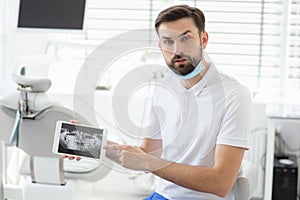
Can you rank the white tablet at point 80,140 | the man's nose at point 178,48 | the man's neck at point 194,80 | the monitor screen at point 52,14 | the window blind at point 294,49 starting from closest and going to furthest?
the white tablet at point 80,140 → the man's nose at point 178,48 → the man's neck at point 194,80 → the monitor screen at point 52,14 → the window blind at point 294,49

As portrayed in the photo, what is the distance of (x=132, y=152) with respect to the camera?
1555 millimetres

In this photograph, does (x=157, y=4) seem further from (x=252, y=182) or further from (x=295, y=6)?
(x=252, y=182)

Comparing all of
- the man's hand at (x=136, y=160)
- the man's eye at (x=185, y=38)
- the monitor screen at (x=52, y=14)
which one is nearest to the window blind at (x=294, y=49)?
the monitor screen at (x=52, y=14)

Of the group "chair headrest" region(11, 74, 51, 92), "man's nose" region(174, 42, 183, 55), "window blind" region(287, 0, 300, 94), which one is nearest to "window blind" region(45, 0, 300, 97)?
"window blind" region(287, 0, 300, 94)

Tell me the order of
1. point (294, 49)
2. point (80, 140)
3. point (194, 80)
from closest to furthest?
point (80, 140), point (194, 80), point (294, 49)

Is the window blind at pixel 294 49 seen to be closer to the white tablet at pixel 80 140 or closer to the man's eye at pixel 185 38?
the man's eye at pixel 185 38

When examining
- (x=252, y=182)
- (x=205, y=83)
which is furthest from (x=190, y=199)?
(x=205, y=83)

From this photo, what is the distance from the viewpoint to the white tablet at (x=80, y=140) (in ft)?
4.82

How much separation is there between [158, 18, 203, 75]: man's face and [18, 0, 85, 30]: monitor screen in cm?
101

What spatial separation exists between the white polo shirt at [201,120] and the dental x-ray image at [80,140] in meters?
0.32

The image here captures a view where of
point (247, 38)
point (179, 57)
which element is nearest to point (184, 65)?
point (179, 57)

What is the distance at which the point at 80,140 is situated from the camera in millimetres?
1477

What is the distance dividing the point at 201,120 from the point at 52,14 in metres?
1.24

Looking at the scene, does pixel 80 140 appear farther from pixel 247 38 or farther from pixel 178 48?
pixel 247 38
